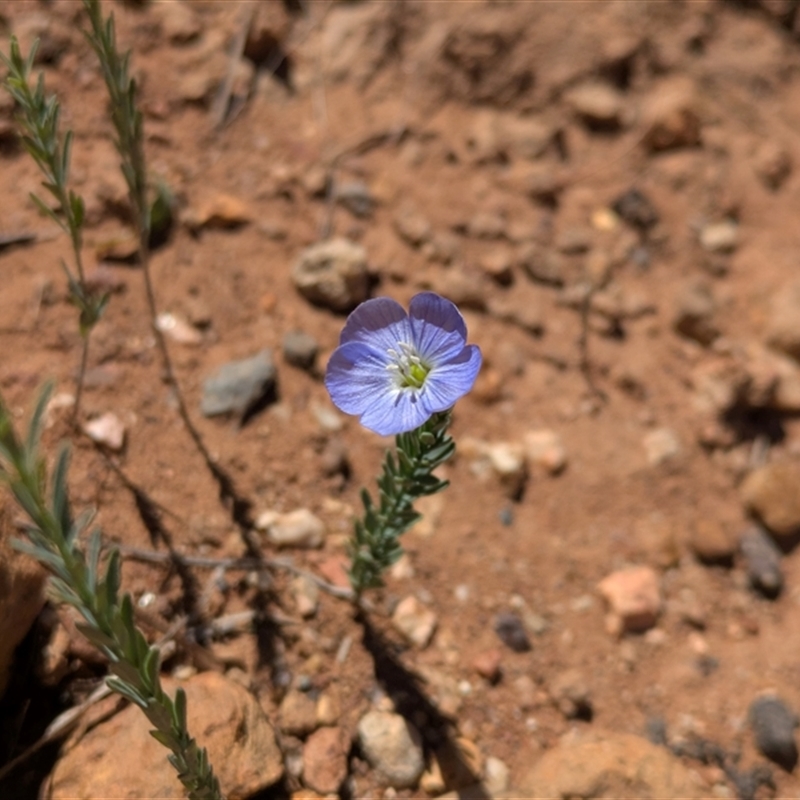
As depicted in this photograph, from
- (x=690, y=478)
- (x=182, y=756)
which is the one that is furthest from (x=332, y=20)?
(x=182, y=756)

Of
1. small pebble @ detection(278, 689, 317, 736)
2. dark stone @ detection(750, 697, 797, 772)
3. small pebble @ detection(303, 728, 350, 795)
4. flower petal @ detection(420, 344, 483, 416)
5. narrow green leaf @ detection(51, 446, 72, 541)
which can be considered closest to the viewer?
narrow green leaf @ detection(51, 446, 72, 541)

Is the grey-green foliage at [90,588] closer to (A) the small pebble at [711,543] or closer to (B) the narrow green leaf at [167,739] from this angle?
(B) the narrow green leaf at [167,739]

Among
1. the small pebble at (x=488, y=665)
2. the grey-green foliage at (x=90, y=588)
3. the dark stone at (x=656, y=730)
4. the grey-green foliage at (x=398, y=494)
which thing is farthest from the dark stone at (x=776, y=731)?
the grey-green foliage at (x=90, y=588)

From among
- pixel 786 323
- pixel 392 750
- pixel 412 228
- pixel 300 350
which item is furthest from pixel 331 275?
pixel 786 323

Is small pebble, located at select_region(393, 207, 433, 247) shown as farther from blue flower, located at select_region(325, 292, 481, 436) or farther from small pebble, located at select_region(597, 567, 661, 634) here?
small pebble, located at select_region(597, 567, 661, 634)

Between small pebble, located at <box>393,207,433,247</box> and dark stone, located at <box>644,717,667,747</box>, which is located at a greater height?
small pebble, located at <box>393,207,433,247</box>

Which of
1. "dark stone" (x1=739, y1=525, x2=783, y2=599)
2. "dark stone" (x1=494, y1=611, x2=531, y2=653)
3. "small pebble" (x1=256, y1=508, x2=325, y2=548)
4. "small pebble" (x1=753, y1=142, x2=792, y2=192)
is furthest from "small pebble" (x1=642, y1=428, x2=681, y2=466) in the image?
"small pebble" (x1=753, y1=142, x2=792, y2=192)

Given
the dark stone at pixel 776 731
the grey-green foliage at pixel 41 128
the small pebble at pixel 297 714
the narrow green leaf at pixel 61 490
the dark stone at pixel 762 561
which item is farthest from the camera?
the dark stone at pixel 762 561
